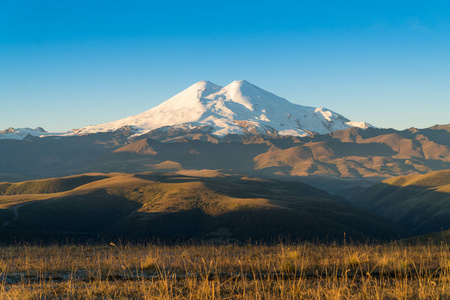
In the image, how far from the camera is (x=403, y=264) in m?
15.9

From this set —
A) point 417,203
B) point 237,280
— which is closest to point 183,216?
point 417,203

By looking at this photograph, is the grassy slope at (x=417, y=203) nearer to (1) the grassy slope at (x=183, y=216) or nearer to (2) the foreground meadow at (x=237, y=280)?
(1) the grassy slope at (x=183, y=216)

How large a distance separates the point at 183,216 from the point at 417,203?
85658mm

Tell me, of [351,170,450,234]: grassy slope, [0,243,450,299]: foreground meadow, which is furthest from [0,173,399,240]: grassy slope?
[0,243,450,299]: foreground meadow

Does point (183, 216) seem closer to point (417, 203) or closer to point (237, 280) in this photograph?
point (417, 203)

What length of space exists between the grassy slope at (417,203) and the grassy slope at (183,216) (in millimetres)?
15061

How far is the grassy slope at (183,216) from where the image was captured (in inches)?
3861

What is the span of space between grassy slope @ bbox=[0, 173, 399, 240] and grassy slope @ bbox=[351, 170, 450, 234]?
15061 millimetres

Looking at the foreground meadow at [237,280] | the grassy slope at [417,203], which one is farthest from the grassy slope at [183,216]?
the foreground meadow at [237,280]

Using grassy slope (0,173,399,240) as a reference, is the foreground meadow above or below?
above

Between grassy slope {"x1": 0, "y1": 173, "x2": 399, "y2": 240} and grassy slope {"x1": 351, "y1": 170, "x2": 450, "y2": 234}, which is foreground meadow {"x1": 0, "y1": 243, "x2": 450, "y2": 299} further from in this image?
grassy slope {"x1": 351, "y1": 170, "x2": 450, "y2": 234}

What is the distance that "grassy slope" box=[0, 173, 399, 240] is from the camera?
98062mm

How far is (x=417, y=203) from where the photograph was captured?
144250 mm

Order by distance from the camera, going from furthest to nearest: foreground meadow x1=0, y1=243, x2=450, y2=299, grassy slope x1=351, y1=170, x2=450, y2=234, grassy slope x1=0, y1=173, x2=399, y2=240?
grassy slope x1=351, y1=170, x2=450, y2=234 < grassy slope x1=0, y1=173, x2=399, y2=240 < foreground meadow x1=0, y1=243, x2=450, y2=299
